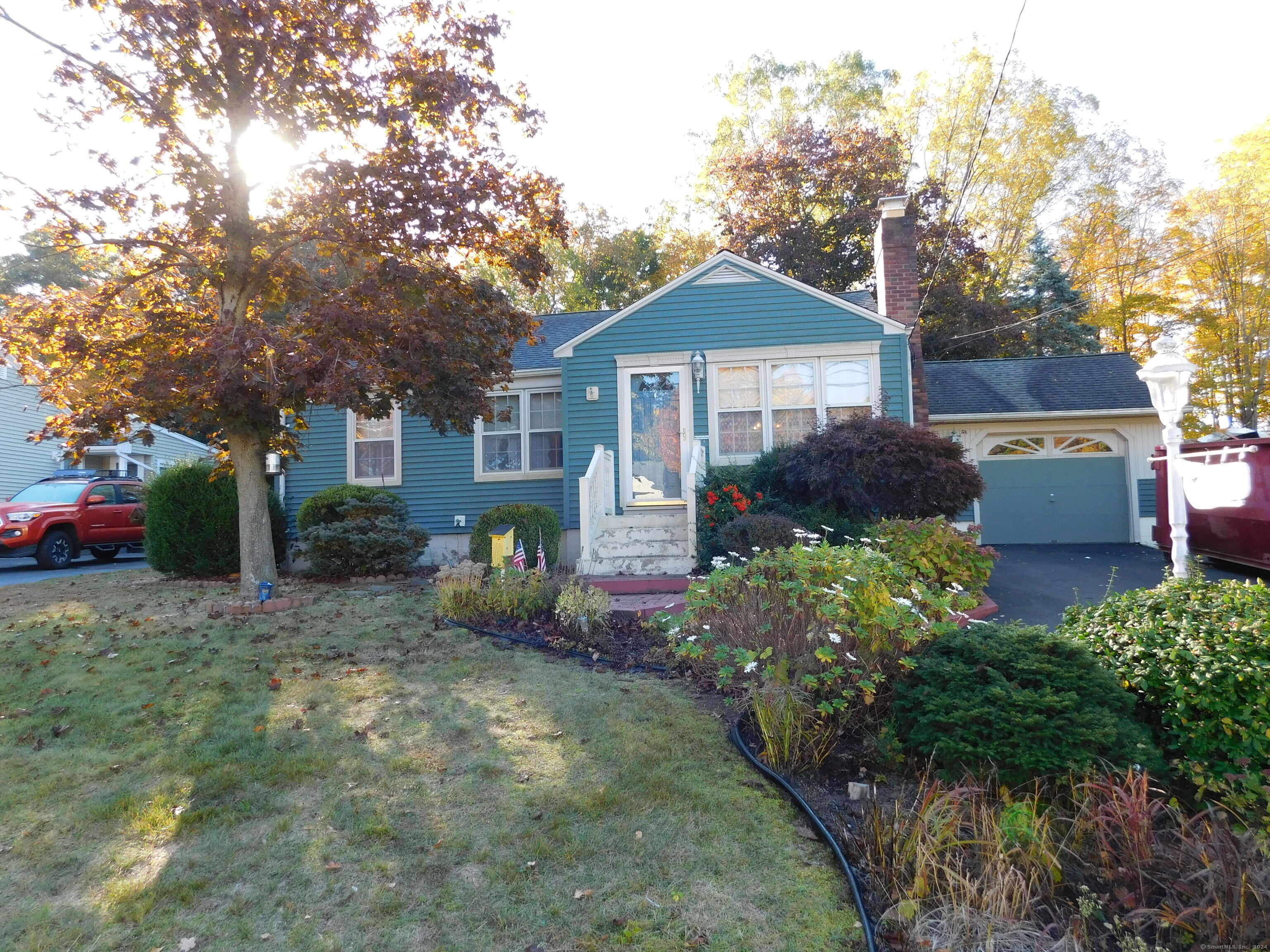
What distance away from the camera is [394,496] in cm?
1191

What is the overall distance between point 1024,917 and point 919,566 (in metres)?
4.32

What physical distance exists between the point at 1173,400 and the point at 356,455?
38.6ft

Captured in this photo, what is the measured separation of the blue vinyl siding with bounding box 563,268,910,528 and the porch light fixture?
0.08 meters

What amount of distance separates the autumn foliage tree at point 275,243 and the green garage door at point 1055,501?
9.76m

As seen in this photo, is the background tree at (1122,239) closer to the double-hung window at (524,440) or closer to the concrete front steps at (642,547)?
the double-hung window at (524,440)

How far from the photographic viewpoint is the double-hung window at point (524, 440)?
12.8m

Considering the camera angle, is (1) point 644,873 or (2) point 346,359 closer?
(1) point 644,873

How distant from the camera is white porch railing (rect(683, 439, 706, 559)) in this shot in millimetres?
9609

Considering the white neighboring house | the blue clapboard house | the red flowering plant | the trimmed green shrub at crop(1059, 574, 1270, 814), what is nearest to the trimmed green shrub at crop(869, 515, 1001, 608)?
the red flowering plant

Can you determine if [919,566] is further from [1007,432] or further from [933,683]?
[1007,432]

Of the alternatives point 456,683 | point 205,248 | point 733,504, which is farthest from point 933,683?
point 205,248

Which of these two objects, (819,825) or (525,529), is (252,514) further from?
(819,825)

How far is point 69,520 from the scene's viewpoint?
47.2ft

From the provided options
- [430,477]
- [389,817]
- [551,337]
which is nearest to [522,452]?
[430,477]
